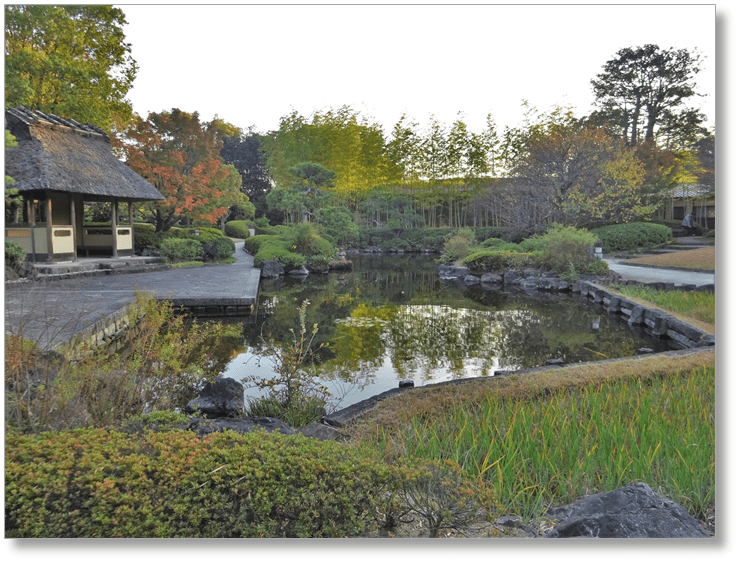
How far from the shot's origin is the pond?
5848 millimetres

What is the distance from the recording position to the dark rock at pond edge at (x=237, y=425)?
2869 mm

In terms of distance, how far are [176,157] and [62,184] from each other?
518 centimetres

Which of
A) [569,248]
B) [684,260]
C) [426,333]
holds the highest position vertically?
[569,248]

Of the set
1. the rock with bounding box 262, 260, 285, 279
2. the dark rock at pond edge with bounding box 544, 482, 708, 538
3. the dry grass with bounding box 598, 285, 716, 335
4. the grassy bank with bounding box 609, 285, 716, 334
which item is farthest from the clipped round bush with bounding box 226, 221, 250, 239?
the dark rock at pond edge with bounding box 544, 482, 708, 538

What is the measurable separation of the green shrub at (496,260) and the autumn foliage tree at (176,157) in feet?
28.5

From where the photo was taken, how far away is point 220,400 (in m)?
3.96

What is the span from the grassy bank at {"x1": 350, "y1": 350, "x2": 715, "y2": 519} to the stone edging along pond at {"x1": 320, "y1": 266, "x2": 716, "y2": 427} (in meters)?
0.20

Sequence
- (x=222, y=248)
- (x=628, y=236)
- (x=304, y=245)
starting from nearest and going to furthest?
(x=628, y=236) < (x=222, y=248) < (x=304, y=245)

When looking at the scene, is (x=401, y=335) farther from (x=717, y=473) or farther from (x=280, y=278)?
(x=280, y=278)

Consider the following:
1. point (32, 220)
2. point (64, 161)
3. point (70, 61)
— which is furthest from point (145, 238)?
point (70, 61)

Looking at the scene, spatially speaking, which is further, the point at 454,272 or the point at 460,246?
the point at 460,246

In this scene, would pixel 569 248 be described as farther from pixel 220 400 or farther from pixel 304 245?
pixel 220 400

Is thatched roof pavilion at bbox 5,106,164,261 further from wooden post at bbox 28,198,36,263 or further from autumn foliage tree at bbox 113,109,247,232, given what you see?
autumn foliage tree at bbox 113,109,247,232

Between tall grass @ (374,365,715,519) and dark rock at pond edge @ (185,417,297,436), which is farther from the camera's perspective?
dark rock at pond edge @ (185,417,297,436)
